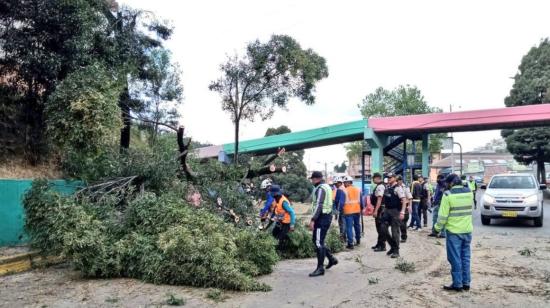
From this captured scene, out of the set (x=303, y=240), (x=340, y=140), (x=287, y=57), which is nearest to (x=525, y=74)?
(x=340, y=140)

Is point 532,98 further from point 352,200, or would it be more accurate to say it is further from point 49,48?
point 49,48

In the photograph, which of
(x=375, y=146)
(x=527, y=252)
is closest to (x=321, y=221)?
(x=527, y=252)

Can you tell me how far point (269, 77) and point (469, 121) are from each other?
10.2m

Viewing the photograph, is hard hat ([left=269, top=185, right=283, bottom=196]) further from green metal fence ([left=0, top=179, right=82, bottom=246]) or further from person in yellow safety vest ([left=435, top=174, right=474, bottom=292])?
green metal fence ([left=0, top=179, right=82, bottom=246])

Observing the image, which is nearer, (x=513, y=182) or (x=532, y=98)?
(x=513, y=182)

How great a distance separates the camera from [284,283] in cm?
745

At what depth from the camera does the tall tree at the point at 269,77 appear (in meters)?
19.2

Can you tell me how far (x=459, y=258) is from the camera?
680 centimetres

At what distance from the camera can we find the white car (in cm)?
1455

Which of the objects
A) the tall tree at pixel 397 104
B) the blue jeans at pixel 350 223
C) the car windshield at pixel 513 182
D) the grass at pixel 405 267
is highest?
the tall tree at pixel 397 104

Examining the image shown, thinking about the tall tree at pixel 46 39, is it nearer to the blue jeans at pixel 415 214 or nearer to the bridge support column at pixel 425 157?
the blue jeans at pixel 415 214

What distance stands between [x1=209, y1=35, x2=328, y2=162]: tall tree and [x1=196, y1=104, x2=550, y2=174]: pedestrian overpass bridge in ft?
11.2

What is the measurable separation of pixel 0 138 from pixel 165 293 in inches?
381

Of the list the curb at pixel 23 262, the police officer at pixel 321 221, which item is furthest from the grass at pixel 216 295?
the curb at pixel 23 262
